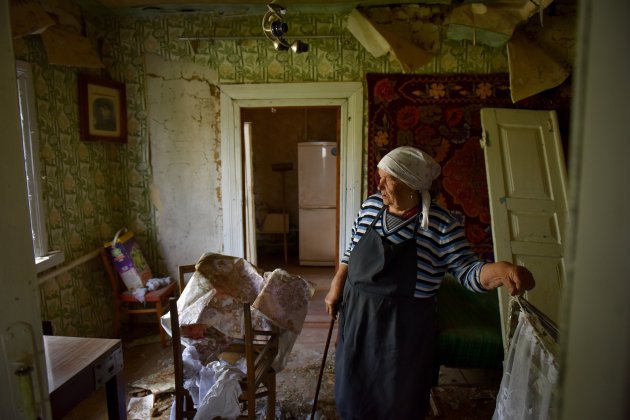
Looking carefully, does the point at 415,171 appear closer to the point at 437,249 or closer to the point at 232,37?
the point at 437,249

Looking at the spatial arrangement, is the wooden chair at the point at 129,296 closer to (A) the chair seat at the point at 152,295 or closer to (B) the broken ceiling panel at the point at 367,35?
(A) the chair seat at the point at 152,295

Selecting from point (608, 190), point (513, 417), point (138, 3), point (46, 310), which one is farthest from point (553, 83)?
point (46, 310)

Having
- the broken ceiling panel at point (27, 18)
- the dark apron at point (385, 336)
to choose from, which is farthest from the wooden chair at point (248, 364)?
the broken ceiling panel at point (27, 18)

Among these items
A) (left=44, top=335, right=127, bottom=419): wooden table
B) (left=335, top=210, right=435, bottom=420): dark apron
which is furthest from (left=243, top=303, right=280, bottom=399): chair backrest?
(left=44, top=335, right=127, bottom=419): wooden table

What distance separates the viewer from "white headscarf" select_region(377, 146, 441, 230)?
5.75 feet

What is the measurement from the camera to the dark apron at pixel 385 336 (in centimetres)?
177

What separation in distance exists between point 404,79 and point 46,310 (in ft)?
11.0

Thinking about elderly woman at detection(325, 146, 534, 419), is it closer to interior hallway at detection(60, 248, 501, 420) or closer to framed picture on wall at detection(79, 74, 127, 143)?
interior hallway at detection(60, 248, 501, 420)

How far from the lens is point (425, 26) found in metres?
3.35

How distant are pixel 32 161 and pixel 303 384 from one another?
98.9 inches

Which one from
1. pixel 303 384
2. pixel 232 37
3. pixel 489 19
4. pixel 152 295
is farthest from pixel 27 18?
pixel 489 19

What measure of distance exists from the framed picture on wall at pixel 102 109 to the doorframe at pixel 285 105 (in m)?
0.91

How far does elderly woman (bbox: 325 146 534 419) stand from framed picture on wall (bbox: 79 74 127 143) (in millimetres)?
2662

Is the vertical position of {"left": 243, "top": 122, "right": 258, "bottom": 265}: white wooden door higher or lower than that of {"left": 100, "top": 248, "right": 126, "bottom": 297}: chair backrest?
higher
